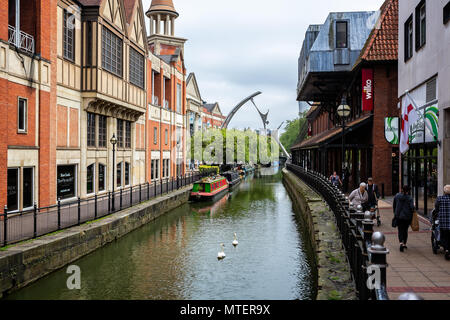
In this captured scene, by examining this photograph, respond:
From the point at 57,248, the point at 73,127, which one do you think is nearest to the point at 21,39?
the point at 73,127

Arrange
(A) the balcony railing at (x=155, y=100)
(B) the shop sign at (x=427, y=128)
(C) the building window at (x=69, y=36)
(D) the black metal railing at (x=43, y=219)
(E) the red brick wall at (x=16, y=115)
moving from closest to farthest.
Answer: (D) the black metal railing at (x=43, y=219)
(B) the shop sign at (x=427, y=128)
(E) the red brick wall at (x=16, y=115)
(C) the building window at (x=69, y=36)
(A) the balcony railing at (x=155, y=100)

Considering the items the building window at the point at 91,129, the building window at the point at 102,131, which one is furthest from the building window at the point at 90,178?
the building window at the point at 102,131

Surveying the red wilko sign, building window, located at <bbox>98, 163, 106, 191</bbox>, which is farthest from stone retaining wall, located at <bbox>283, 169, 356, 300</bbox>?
building window, located at <bbox>98, 163, 106, 191</bbox>

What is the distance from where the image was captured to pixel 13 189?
1656 centimetres

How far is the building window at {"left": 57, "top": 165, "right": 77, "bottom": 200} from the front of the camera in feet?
68.1

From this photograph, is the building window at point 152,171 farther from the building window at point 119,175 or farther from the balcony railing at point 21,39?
the balcony railing at point 21,39

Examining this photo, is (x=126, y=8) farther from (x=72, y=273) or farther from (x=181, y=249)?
(x=72, y=273)

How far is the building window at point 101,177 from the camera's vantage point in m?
25.5

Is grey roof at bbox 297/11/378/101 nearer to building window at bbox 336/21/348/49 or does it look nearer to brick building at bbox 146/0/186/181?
building window at bbox 336/21/348/49

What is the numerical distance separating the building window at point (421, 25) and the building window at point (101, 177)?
18.6 metres

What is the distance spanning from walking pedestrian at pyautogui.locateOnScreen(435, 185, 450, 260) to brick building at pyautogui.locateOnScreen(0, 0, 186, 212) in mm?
14338

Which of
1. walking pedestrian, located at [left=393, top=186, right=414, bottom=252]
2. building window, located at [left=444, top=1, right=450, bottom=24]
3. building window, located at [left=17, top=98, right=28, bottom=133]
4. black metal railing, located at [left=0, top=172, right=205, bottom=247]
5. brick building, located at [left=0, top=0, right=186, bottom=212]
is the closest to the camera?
walking pedestrian, located at [left=393, top=186, right=414, bottom=252]
